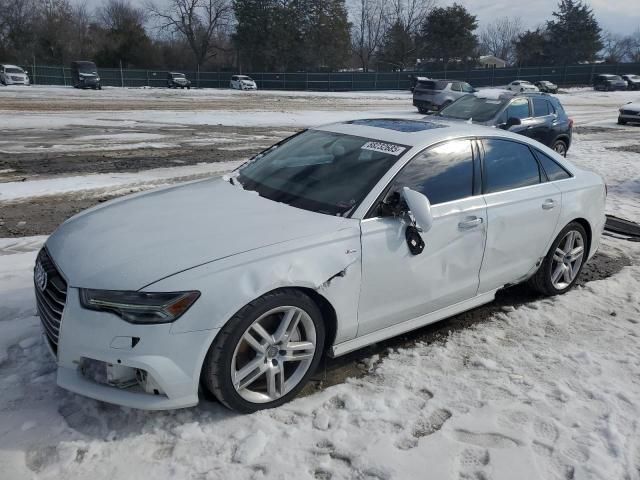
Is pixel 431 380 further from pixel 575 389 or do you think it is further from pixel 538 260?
pixel 538 260

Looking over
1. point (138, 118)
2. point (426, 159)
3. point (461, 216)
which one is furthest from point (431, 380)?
point (138, 118)

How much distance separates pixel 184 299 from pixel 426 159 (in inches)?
79.1

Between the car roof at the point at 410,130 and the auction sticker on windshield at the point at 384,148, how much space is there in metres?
0.06

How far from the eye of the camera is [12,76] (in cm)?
4488

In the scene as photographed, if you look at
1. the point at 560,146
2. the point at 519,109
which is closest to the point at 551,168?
the point at 519,109

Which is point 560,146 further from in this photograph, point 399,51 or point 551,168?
point 399,51

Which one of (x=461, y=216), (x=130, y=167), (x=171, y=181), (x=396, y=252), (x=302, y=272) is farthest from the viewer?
(x=130, y=167)

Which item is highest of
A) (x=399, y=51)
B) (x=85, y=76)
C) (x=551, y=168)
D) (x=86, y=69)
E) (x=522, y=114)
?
(x=399, y=51)

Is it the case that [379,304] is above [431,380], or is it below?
above

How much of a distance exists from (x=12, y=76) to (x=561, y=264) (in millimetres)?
49614

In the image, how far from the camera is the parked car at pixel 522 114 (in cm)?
1120

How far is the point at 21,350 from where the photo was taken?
12.3 ft

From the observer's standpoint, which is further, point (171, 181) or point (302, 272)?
point (171, 181)

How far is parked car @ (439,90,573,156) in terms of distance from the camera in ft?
36.7
